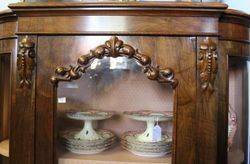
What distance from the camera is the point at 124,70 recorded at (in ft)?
1.95

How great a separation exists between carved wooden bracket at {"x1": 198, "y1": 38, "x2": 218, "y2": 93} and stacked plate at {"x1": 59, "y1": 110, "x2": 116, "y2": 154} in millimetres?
227

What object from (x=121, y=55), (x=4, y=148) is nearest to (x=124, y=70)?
(x=121, y=55)

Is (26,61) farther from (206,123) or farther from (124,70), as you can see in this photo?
(206,123)

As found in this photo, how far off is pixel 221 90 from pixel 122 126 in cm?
24

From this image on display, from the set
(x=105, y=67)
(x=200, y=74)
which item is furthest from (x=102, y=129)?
(x=200, y=74)

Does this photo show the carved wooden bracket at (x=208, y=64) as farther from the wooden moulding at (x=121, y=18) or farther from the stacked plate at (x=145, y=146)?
the stacked plate at (x=145, y=146)

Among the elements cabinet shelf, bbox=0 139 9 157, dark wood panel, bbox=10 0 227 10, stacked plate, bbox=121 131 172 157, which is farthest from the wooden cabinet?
stacked plate, bbox=121 131 172 157

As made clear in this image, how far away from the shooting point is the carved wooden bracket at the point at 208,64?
55 cm

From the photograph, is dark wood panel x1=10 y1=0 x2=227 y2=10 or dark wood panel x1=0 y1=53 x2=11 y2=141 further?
dark wood panel x1=0 y1=53 x2=11 y2=141

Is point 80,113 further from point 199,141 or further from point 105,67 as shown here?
point 199,141

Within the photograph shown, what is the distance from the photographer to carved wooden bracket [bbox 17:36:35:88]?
578 mm

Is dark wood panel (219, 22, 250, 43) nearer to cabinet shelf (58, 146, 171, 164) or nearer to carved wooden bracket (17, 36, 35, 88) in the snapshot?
cabinet shelf (58, 146, 171, 164)

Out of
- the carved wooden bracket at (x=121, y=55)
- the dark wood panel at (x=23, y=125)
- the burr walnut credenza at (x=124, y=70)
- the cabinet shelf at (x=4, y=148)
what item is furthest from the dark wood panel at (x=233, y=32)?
the cabinet shelf at (x=4, y=148)

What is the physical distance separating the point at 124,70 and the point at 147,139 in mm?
172
